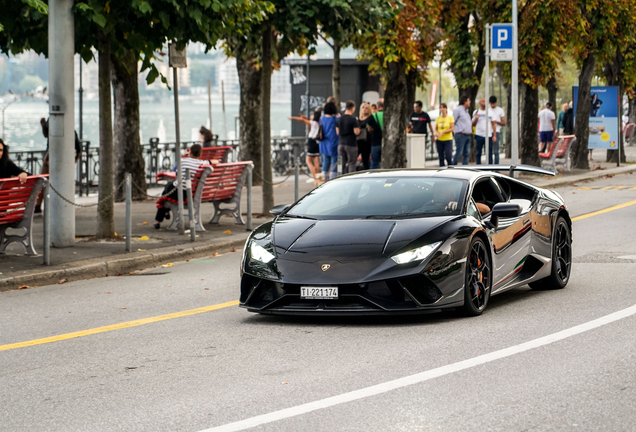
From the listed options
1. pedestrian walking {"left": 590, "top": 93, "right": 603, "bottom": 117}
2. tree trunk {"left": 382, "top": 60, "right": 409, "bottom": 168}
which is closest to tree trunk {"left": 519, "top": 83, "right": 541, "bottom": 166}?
pedestrian walking {"left": 590, "top": 93, "right": 603, "bottom": 117}

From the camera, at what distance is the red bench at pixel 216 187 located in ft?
54.5

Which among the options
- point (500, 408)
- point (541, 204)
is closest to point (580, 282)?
point (541, 204)

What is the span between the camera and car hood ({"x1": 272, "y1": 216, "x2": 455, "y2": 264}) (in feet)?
27.7

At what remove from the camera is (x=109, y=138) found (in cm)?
1513

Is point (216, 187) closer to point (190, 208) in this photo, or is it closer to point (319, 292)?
point (190, 208)

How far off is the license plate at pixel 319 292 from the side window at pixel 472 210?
5.09 feet

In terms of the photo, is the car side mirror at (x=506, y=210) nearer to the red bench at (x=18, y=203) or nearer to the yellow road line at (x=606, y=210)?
the red bench at (x=18, y=203)

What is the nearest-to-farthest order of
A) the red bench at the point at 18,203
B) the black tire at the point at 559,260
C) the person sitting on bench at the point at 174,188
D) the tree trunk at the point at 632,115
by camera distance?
1. the black tire at the point at 559,260
2. the red bench at the point at 18,203
3. the person sitting on bench at the point at 174,188
4. the tree trunk at the point at 632,115

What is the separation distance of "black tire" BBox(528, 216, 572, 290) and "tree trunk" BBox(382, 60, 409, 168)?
54.5 feet

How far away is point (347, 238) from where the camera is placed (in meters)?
8.67

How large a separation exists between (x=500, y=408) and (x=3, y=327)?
4983 millimetres

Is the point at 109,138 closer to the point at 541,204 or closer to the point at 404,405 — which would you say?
the point at 541,204

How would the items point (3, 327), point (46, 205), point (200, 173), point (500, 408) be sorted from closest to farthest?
point (500, 408) < point (3, 327) < point (46, 205) < point (200, 173)

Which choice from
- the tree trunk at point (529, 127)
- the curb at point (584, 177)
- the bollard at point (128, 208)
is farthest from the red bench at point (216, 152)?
the tree trunk at point (529, 127)
